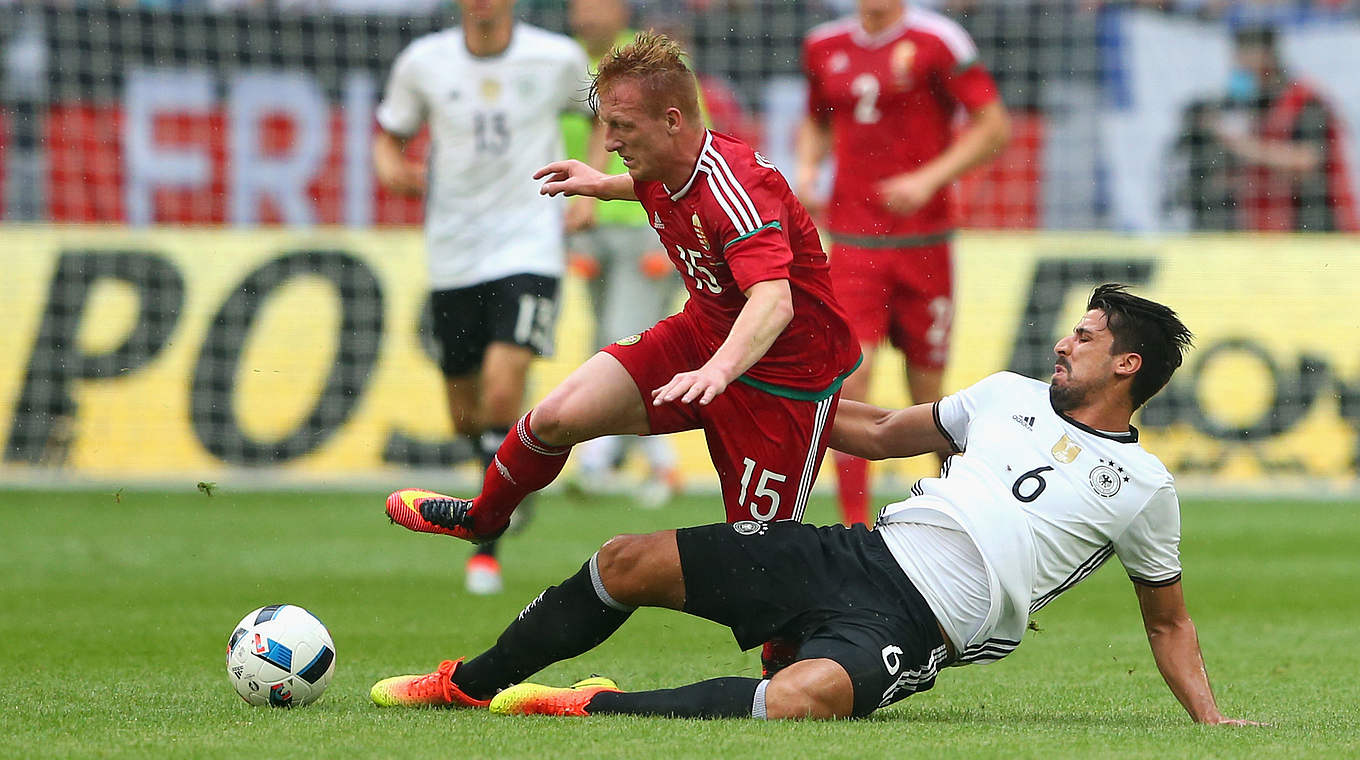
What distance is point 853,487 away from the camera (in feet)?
24.9

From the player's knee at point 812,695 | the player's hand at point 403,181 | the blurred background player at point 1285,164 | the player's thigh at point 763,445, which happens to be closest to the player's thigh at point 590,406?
the player's thigh at point 763,445

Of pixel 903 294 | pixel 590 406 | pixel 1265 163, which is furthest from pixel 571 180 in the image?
pixel 1265 163

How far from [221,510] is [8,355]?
2.11 meters

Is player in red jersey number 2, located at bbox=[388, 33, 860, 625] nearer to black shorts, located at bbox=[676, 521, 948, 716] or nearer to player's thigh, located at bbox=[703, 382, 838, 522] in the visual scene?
player's thigh, located at bbox=[703, 382, 838, 522]

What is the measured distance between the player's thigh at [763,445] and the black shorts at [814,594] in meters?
0.37

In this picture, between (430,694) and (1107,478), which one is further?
(430,694)

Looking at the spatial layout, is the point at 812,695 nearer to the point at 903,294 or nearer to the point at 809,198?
the point at 903,294

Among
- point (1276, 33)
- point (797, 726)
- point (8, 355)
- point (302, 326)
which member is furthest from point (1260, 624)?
point (1276, 33)

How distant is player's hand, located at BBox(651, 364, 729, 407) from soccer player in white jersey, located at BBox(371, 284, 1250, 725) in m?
0.47

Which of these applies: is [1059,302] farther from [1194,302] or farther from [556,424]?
[556,424]

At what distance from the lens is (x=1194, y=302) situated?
39.8 feet

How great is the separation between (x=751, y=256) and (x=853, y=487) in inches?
126

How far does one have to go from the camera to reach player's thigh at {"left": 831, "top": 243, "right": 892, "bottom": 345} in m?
7.76

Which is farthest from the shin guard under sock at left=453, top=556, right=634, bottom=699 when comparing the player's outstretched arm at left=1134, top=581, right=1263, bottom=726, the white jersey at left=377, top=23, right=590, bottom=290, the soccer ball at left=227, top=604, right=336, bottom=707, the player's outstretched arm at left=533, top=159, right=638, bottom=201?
the white jersey at left=377, top=23, right=590, bottom=290
